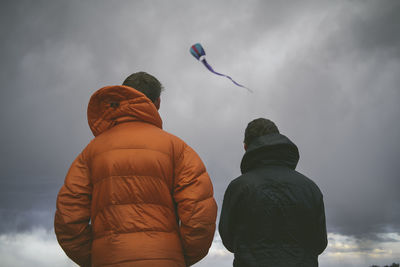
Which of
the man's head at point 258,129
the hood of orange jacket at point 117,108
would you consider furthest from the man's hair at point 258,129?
the hood of orange jacket at point 117,108

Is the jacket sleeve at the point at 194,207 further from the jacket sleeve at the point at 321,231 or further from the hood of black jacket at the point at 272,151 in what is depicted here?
the jacket sleeve at the point at 321,231

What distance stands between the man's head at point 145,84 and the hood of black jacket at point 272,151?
5.48ft

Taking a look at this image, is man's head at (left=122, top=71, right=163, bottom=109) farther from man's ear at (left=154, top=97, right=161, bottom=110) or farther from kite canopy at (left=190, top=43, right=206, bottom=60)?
kite canopy at (left=190, top=43, right=206, bottom=60)

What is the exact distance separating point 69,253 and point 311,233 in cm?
311

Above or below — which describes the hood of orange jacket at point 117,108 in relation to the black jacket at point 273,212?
above

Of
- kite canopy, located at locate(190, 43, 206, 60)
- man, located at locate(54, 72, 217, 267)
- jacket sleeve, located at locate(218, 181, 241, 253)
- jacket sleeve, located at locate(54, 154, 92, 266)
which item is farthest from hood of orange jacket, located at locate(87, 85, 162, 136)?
kite canopy, located at locate(190, 43, 206, 60)

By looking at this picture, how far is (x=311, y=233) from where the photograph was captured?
439 centimetres

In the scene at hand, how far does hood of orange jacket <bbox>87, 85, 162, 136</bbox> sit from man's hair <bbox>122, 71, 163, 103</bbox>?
24 cm

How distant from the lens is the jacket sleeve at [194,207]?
330cm

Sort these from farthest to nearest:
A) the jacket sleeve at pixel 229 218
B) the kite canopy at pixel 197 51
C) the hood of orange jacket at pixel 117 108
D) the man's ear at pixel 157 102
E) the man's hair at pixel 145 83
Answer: the kite canopy at pixel 197 51 < the jacket sleeve at pixel 229 218 < the man's ear at pixel 157 102 < the man's hair at pixel 145 83 < the hood of orange jacket at pixel 117 108

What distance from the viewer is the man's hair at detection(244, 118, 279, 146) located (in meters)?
4.77

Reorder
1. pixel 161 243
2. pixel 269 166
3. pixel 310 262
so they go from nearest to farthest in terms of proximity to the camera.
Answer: pixel 161 243 < pixel 310 262 < pixel 269 166

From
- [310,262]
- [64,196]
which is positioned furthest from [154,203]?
[310,262]

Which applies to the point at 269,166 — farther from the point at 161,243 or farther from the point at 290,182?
the point at 161,243
